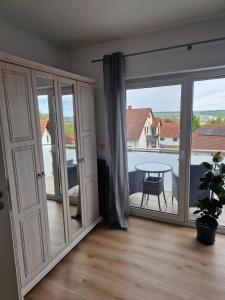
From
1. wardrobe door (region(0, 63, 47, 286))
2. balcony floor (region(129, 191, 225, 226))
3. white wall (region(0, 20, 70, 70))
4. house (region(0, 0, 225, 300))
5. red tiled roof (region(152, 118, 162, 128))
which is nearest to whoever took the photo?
wardrobe door (region(0, 63, 47, 286))

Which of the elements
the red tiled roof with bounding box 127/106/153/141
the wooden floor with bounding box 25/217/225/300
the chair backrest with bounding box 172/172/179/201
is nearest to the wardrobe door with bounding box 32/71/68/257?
the wooden floor with bounding box 25/217/225/300

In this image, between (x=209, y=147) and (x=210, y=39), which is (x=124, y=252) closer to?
(x=209, y=147)

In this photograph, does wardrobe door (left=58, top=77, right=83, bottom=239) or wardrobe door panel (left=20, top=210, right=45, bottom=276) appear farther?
wardrobe door (left=58, top=77, right=83, bottom=239)

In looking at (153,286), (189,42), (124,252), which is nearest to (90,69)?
(189,42)

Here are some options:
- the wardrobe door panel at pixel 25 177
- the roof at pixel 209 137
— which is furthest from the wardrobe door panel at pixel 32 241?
the roof at pixel 209 137

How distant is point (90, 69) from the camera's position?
9.50 feet

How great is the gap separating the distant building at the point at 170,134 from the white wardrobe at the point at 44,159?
0.98m

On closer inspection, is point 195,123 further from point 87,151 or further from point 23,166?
point 23,166

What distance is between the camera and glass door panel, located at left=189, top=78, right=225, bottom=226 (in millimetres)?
2439

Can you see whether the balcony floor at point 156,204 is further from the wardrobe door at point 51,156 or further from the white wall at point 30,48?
the white wall at point 30,48

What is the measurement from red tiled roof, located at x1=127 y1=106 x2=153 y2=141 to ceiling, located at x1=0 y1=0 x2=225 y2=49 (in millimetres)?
979

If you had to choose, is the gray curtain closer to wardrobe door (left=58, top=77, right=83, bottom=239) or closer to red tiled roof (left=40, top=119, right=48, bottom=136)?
wardrobe door (left=58, top=77, right=83, bottom=239)

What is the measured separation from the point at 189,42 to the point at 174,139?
118 cm

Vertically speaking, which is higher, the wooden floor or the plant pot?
the plant pot
